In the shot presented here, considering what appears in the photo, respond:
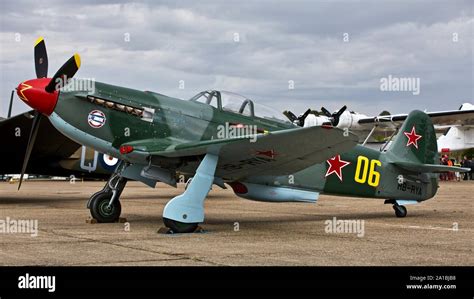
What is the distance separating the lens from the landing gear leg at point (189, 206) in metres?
8.38

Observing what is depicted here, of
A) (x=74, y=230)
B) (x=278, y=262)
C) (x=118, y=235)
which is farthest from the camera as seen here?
(x=74, y=230)

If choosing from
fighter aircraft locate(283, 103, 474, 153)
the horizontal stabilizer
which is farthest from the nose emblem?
fighter aircraft locate(283, 103, 474, 153)

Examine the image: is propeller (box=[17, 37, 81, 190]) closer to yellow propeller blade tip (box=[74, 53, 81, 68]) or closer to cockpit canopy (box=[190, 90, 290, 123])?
yellow propeller blade tip (box=[74, 53, 81, 68])

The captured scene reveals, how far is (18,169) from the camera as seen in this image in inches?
683

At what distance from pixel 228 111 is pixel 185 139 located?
0.84 m

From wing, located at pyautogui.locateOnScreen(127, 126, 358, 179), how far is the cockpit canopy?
36.0 inches

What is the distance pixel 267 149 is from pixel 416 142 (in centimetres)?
494

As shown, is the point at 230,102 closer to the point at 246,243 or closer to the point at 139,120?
the point at 139,120

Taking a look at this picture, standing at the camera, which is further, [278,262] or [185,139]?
[185,139]

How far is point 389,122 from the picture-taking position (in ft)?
128

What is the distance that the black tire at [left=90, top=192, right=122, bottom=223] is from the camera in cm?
1015

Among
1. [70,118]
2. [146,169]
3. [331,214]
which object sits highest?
[70,118]
